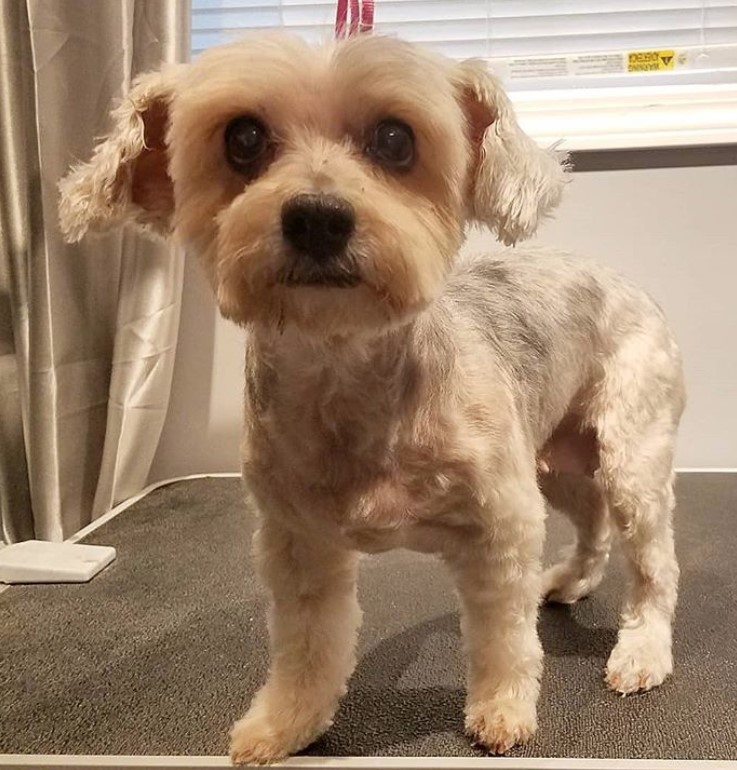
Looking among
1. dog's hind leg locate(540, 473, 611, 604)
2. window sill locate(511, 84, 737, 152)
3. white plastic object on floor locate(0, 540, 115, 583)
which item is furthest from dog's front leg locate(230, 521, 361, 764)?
window sill locate(511, 84, 737, 152)

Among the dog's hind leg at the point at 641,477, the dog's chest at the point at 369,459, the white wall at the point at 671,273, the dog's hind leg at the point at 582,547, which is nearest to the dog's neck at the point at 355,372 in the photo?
the dog's chest at the point at 369,459

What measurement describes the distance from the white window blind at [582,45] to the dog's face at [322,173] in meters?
1.14

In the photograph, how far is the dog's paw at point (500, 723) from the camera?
90 centimetres

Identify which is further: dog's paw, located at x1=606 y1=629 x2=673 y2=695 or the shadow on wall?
the shadow on wall

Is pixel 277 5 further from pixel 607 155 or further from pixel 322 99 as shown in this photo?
pixel 322 99

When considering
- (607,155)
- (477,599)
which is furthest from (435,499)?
(607,155)

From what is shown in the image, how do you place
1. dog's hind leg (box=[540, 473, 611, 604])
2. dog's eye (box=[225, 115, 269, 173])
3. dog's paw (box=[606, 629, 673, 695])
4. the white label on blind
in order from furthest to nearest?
the white label on blind → dog's hind leg (box=[540, 473, 611, 604]) → dog's paw (box=[606, 629, 673, 695]) → dog's eye (box=[225, 115, 269, 173])

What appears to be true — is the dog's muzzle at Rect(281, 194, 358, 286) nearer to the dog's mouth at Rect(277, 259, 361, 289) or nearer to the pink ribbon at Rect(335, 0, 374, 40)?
the dog's mouth at Rect(277, 259, 361, 289)

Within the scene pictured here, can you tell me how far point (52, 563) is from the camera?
4.87ft

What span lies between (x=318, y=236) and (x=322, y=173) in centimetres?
6

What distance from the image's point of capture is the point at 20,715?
39.4 inches

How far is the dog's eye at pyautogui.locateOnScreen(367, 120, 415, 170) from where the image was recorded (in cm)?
79

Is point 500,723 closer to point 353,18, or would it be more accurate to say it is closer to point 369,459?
point 369,459

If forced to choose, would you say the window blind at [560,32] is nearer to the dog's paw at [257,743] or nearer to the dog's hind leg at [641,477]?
the dog's hind leg at [641,477]
